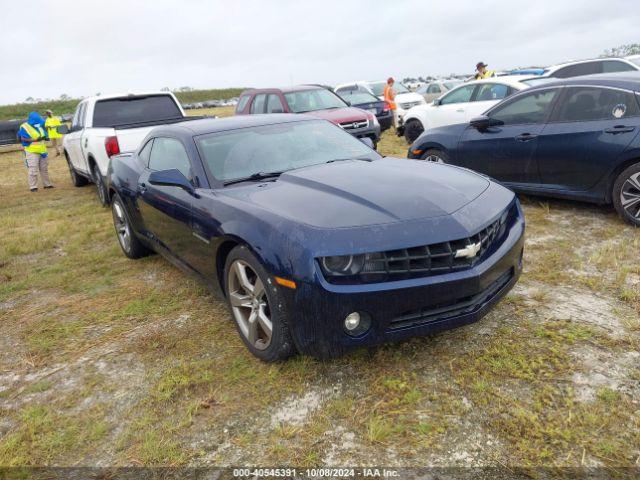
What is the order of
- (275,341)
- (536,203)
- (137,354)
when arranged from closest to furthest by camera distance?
1. (275,341)
2. (137,354)
3. (536,203)

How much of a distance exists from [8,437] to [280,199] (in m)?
1.98

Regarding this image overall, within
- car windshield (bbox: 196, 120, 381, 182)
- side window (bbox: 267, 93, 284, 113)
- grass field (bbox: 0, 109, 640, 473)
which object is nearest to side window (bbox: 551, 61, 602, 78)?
side window (bbox: 267, 93, 284, 113)

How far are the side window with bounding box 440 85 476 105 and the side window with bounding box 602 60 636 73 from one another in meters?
3.65

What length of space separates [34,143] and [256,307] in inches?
362

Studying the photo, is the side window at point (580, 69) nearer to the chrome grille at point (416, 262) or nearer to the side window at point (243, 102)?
the side window at point (243, 102)

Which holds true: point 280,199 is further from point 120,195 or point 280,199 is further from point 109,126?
point 109,126

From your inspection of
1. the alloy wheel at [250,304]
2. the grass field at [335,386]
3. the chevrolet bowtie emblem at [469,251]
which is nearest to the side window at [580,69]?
the grass field at [335,386]

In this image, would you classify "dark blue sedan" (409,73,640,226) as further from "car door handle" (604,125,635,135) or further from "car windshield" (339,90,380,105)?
"car windshield" (339,90,380,105)

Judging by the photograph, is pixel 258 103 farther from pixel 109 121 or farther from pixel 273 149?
pixel 273 149

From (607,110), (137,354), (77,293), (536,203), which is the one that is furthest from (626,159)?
(77,293)

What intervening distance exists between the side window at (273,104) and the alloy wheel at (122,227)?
5566mm

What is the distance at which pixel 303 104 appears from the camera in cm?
1067

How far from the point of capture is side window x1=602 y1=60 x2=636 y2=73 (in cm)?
1061

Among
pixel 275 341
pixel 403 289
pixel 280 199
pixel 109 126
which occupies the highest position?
pixel 109 126
